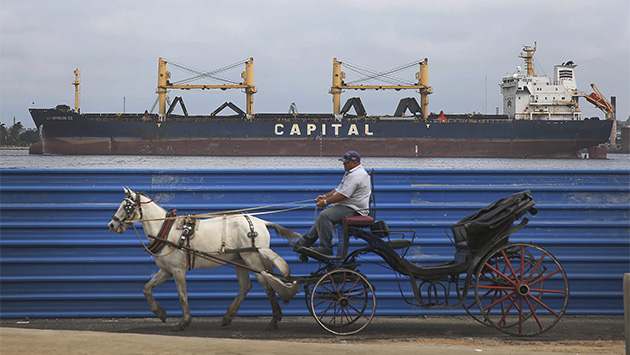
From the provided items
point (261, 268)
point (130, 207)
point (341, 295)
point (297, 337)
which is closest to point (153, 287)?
point (130, 207)

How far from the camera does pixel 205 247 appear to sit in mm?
5160

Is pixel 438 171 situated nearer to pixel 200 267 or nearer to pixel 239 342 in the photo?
pixel 200 267

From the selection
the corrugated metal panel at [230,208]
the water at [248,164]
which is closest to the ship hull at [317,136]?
the water at [248,164]

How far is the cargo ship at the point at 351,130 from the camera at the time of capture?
48.4 m

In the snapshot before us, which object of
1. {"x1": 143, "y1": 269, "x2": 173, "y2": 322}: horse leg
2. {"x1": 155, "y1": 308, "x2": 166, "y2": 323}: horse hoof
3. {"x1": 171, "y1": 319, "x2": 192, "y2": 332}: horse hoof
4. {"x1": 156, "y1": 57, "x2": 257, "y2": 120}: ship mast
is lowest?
{"x1": 171, "y1": 319, "x2": 192, "y2": 332}: horse hoof

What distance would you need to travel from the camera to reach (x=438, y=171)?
5.94m

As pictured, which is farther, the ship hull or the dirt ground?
the ship hull

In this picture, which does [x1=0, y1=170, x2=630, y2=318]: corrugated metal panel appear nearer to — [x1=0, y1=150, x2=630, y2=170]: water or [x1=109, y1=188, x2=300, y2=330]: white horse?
[x1=109, y1=188, x2=300, y2=330]: white horse

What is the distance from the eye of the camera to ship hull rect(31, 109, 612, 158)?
1903 inches

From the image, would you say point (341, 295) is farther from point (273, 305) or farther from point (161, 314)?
point (161, 314)

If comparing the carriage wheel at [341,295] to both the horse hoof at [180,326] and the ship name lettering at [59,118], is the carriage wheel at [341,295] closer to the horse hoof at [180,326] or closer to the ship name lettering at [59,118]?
the horse hoof at [180,326]

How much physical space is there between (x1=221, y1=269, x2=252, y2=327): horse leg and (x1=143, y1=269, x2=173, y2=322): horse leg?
1.57 feet

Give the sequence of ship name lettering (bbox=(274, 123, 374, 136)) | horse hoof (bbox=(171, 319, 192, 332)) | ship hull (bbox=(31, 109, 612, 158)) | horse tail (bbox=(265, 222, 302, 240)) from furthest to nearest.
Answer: ship name lettering (bbox=(274, 123, 374, 136)) → ship hull (bbox=(31, 109, 612, 158)) → horse tail (bbox=(265, 222, 302, 240)) → horse hoof (bbox=(171, 319, 192, 332))

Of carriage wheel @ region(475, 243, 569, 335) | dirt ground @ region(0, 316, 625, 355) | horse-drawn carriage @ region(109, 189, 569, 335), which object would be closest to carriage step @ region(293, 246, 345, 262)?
horse-drawn carriage @ region(109, 189, 569, 335)
